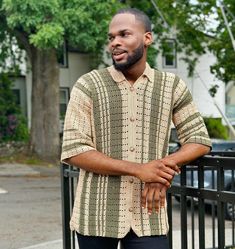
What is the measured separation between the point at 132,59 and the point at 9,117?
63.2 feet

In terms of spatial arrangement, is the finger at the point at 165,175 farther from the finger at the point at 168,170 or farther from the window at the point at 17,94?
the window at the point at 17,94

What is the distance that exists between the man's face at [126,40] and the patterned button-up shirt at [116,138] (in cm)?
9

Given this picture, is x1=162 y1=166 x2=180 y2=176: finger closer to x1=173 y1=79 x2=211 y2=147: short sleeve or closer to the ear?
x1=173 y1=79 x2=211 y2=147: short sleeve

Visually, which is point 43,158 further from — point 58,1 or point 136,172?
point 136,172

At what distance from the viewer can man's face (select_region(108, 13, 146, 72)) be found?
7.00 ft

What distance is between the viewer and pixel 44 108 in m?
16.1

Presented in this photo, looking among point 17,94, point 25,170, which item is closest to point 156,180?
point 25,170

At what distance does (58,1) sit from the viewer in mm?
12750

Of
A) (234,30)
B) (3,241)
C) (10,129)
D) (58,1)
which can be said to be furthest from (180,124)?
(10,129)

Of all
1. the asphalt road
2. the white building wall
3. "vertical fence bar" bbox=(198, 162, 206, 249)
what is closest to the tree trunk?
the asphalt road

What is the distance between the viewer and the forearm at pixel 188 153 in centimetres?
217

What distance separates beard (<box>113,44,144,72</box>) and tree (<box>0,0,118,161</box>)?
10476 millimetres

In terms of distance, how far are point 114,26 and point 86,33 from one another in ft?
37.5

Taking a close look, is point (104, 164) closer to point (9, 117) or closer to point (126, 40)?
point (126, 40)
